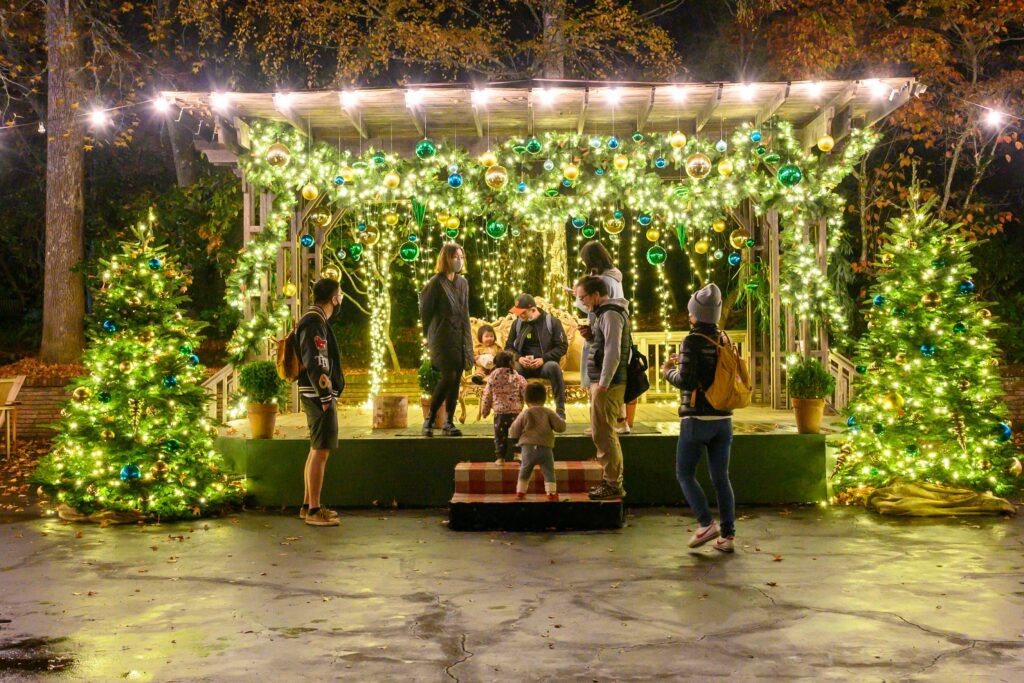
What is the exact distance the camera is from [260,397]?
31.9 feet

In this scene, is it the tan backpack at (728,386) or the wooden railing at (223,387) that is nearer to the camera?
the tan backpack at (728,386)

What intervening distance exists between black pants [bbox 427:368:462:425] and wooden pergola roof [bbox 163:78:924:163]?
298 centimetres

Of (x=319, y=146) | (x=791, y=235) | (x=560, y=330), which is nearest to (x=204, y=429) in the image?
(x=560, y=330)

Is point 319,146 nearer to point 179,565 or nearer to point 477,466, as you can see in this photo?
point 477,466

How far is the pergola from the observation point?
36.2ft

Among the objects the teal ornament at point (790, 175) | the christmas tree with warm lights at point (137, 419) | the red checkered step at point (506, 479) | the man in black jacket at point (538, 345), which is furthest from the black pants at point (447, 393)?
the teal ornament at point (790, 175)

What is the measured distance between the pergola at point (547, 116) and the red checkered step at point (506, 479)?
160 inches

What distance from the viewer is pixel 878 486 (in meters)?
9.35

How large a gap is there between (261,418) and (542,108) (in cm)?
448

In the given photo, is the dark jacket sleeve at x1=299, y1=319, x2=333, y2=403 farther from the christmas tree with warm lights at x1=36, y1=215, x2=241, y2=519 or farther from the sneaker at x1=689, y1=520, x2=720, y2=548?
the sneaker at x1=689, y1=520, x2=720, y2=548

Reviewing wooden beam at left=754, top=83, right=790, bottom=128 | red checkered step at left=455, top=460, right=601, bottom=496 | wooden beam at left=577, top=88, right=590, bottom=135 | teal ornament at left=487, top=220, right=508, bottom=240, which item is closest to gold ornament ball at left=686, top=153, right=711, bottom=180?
wooden beam at left=754, top=83, right=790, bottom=128

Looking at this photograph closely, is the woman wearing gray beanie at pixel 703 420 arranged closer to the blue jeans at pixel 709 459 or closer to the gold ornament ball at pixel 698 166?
the blue jeans at pixel 709 459

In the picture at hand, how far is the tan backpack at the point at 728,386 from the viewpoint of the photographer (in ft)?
23.5

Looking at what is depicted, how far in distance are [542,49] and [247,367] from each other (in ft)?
38.4
